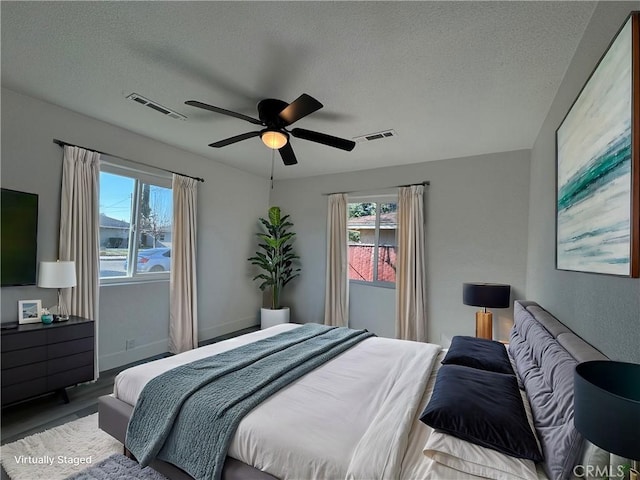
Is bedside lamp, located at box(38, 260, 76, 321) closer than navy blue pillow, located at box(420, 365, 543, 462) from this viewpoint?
No

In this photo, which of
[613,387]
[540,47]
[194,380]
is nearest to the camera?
[613,387]

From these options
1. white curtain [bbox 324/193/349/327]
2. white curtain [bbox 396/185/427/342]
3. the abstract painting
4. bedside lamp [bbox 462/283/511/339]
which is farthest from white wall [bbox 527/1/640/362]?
white curtain [bbox 324/193/349/327]

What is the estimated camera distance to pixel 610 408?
0.70 m

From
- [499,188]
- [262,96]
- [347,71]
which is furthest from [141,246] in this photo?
[499,188]

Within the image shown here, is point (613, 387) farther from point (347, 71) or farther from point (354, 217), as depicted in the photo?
point (354, 217)

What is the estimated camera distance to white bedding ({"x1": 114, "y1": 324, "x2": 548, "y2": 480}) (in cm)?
126

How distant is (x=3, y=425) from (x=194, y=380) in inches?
72.4

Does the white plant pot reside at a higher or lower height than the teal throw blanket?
lower

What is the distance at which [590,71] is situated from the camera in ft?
5.56

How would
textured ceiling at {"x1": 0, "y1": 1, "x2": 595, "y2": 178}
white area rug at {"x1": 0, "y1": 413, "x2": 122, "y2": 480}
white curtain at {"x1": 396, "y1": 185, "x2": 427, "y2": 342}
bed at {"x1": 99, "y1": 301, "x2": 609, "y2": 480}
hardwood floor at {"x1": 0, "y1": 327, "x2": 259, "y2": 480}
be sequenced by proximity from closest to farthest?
bed at {"x1": 99, "y1": 301, "x2": 609, "y2": 480}, textured ceiling at {"x1": 0, "y1": 1, "x2": 595, "y2": 178}, white area rug at {"x1": 0, "y1": 413, "x2": 122, "y2": 480}, hardwood floor at {"x1": 0, "y1": 327, "x2": 259, "y2": 480}, white curtain at {"x1": 396, "y1": 185, "x2": 427, "y2": 342}

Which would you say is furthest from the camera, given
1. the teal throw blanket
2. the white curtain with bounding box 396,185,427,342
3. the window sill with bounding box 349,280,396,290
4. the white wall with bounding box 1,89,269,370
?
the window sill with bounding box 349,280,396,290

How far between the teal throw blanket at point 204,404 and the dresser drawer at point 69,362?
4.63ft

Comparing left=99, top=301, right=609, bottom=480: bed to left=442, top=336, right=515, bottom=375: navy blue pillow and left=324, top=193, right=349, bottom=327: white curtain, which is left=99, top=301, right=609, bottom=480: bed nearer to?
left=442, top=336, right=515, bottom=375: navy blue pillow

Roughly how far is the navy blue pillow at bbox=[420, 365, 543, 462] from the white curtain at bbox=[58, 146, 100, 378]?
336 cm
